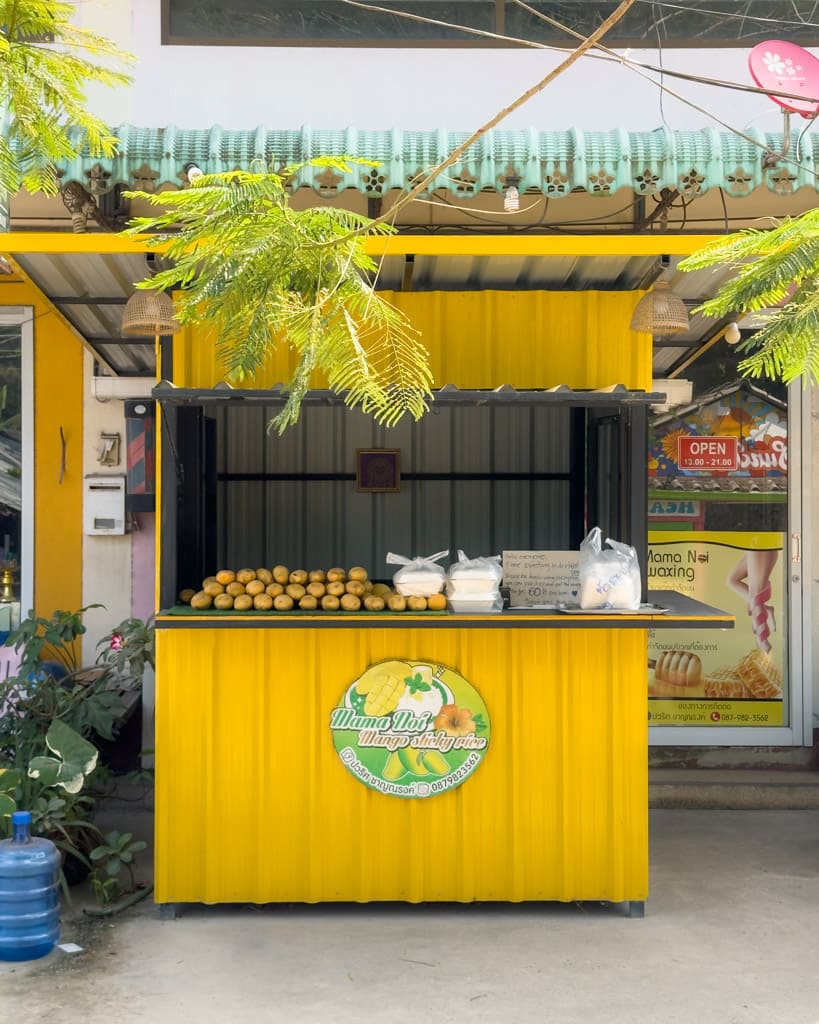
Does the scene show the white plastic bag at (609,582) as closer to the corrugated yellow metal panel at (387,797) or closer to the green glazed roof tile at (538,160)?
the corrugated yellow metal panel at (387,797)

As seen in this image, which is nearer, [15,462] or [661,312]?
[661,312]

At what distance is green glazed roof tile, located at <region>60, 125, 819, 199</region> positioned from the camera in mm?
5137

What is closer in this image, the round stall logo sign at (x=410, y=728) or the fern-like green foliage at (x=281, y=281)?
the fern-like green foliage at (x=281, y=281)

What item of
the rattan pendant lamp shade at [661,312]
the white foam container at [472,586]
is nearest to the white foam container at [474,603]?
the white foam container at [472,586]

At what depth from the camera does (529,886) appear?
5086 millimetres

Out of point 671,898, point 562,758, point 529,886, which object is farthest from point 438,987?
point 671,898

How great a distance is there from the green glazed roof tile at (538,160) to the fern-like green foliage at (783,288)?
1.96m

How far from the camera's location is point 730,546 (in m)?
7.88

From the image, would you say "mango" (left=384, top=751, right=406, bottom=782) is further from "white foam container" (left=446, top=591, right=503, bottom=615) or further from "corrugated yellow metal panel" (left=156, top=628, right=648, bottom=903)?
"white foam container" (left=446, top=591, right=503, bottom=615)

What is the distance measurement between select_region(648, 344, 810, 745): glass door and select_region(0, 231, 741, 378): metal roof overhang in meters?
1.43

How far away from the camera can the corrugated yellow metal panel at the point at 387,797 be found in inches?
197

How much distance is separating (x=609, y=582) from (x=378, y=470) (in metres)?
2.44

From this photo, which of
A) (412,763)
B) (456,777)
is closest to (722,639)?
(456,777)

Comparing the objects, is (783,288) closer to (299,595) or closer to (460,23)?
(299,595)
